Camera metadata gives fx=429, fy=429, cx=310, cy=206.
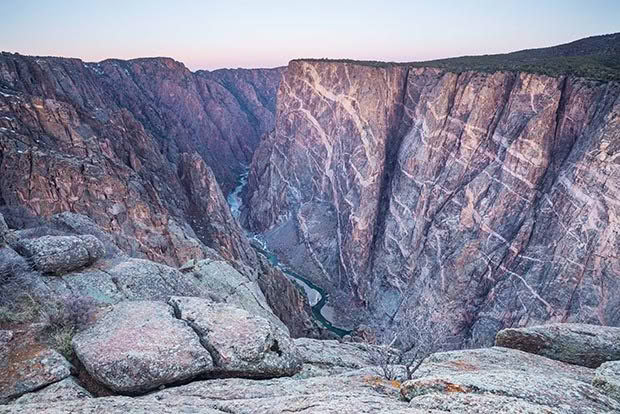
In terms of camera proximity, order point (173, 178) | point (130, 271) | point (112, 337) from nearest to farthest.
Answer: point (112, 337), point (130, 271), point (173, 178)

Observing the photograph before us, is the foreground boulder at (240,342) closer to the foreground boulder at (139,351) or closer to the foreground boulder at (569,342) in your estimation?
the foreground boulder at (139,351)

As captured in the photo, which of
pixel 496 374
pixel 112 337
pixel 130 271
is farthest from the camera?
pixel 130 271

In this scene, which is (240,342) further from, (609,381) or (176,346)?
(609,381)

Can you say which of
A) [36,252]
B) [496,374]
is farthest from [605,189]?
[36,252]

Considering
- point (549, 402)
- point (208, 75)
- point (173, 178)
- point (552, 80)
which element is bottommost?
point (173, 178)

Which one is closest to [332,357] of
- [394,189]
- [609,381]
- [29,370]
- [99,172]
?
[609,381]

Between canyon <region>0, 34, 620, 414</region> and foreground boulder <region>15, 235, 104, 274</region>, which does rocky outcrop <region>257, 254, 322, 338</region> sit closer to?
canyon <region>0, 34, 620, 414</region>

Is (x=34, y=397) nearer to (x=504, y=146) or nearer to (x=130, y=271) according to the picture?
A: (x=130, y=271)

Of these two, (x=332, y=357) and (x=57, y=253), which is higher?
(x=57, y=253)
